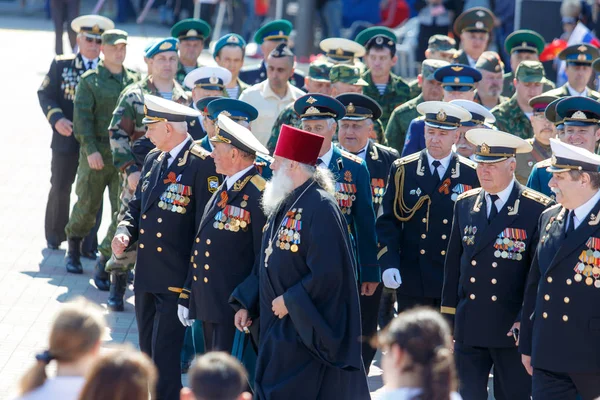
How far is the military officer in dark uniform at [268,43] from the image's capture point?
1223 centimetres

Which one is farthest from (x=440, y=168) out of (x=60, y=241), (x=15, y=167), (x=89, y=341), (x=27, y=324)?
(x=15, y=167)

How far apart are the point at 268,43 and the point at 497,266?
6.18 metres

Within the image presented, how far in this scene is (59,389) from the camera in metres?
4.11

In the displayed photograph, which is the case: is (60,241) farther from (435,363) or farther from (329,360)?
(435,363)

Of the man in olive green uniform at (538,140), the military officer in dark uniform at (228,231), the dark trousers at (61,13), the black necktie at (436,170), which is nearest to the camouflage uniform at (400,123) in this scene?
the man in olive green uniform at (538,140)

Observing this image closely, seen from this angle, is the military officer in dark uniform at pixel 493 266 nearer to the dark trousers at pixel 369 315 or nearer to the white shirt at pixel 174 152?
the dark trousers at pixel 369 315

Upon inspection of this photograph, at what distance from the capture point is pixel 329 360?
19.8 feet

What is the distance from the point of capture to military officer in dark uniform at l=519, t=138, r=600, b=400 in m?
5.93

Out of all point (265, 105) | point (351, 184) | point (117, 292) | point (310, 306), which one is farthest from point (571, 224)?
point (265, 105)

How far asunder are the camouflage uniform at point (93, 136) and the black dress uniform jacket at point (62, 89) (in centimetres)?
56

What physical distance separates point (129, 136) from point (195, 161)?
2229 millimetres

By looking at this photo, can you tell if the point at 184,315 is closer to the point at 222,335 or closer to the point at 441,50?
the point at 222,335

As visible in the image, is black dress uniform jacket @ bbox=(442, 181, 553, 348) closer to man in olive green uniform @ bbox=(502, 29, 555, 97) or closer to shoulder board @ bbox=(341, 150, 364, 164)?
shoulder board @ bbox=(341, 150, 364, 164)

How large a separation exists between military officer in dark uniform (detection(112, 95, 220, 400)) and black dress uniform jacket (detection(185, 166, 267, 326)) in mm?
432
